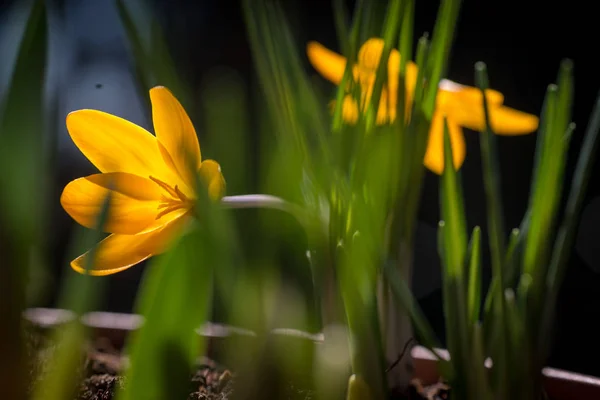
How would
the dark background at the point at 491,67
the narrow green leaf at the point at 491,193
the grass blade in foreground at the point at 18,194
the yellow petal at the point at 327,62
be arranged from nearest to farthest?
the grass blade in foreground at the point at 18,194 → the narrow green leaf at the point at 491,193 → the yellow petal at the point at 327,62 → the dark background at the point at 491,67

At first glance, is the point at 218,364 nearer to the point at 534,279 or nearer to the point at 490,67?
the point at 534,279

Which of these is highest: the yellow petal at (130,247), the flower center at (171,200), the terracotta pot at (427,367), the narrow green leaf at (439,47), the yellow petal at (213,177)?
the narrow green leaf at (439,47)

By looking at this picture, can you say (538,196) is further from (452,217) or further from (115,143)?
(115,143)

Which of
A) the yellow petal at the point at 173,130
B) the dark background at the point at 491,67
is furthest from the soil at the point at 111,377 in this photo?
the dark background at the point at 491,67

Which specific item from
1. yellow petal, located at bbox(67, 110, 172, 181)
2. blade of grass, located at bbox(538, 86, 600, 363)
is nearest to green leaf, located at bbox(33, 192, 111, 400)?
yellow petal, located at bbox(67, 110, 172, 181)

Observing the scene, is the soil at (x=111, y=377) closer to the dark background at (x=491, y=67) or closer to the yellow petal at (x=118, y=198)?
the yellow petal at (x=118, y=198)

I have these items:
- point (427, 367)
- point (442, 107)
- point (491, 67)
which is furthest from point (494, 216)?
point (491, 67)

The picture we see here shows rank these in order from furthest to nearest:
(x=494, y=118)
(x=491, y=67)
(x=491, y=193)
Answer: (x=491, y=67)
(x=494, y=118)
(x=491, y=193)
